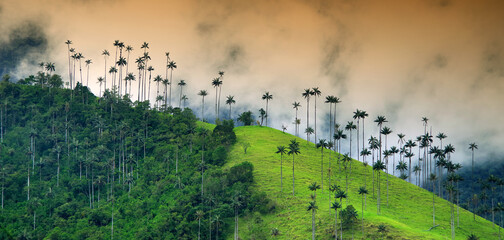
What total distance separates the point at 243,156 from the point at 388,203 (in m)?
55.0

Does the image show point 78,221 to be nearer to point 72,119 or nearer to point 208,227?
point 208,227

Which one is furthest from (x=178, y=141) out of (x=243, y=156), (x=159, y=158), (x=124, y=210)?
(x=124, y=210)

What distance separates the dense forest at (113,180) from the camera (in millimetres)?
139500

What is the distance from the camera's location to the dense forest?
13950 cm

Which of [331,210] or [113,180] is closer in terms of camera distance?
[331,210]

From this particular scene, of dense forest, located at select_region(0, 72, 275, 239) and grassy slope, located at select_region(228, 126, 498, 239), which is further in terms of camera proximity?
dense forest, located at select_region(0, 72, 275, 239)

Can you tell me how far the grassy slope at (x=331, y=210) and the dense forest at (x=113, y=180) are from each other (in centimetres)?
635

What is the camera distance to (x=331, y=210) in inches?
5246

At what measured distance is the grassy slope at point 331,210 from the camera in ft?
407

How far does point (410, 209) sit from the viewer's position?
150 meters

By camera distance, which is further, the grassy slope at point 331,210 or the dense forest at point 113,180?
the dense forest at point 113,180

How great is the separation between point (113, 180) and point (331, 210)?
8374 centimetres

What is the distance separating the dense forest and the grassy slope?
6349 millimetres

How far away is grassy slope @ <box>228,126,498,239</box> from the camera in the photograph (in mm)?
124000
